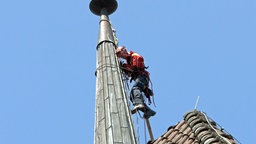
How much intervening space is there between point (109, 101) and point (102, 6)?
529 cm

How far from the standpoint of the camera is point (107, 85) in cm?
1288

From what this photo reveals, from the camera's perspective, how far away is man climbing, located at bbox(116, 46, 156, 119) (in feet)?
49.0

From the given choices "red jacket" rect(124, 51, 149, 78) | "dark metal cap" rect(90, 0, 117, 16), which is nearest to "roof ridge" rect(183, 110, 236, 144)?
"red jacket" rect(124, 51, 149, 78)

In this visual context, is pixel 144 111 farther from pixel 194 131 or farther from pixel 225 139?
pixel 225 139

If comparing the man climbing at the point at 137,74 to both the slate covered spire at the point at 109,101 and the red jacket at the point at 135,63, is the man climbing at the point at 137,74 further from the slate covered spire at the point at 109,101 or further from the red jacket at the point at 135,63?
the slate covered spire at the point at 109,101

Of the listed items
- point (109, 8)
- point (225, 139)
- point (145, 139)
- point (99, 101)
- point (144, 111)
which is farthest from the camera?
point (109, 8)

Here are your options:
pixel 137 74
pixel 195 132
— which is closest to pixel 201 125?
pixel 195 132

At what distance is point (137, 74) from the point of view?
52.1 ft

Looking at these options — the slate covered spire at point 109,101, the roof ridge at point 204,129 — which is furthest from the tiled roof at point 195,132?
the slate covered spire at point 109,101

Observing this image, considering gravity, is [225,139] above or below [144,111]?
below

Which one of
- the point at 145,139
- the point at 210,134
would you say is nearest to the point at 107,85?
the point at 145,139

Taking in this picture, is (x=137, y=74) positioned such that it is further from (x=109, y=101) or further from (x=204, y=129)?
(x=204, y=129)

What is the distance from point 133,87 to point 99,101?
127 inches

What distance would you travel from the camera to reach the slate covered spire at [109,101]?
1126 centimetres
